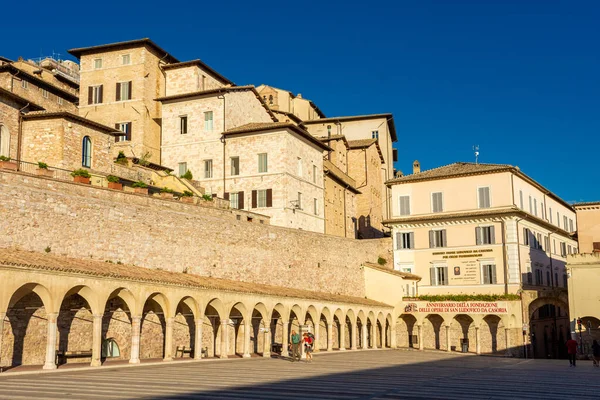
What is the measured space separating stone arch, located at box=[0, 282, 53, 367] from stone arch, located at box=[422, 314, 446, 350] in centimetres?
3039

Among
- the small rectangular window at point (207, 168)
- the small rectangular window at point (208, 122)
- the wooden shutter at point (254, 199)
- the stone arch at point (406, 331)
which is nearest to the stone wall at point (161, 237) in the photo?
the stone arch at point (406, 331)

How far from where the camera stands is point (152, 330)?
31.9 m

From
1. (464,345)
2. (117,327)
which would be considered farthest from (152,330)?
(464,345)

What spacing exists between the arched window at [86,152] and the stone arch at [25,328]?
17.4m

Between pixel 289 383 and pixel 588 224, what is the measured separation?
135ft

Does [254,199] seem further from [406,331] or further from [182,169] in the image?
[406,331]

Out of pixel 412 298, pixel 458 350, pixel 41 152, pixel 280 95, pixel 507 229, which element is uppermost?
pixel 280 95

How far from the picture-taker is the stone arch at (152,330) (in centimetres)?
3127

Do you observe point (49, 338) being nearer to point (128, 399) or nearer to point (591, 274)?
point (128, 399)

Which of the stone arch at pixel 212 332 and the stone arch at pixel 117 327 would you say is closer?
the stone arch at pixel 117 327

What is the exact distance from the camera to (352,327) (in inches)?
1802

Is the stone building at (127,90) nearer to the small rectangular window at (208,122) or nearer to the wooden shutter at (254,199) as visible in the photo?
the small rectangular window at (208,122)

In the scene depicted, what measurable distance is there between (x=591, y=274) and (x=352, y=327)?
51.4ft

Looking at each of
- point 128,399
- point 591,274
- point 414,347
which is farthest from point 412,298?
point 128,399
